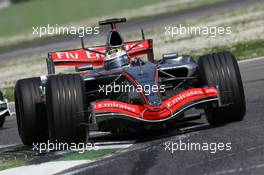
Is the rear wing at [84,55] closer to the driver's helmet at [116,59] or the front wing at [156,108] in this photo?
the driver's helmet at [116,59]

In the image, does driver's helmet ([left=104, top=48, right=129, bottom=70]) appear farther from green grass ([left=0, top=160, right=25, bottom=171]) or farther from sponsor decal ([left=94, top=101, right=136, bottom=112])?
green grass ([left=0, top=160, right=25, bottom=171])

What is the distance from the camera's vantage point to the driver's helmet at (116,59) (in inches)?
434

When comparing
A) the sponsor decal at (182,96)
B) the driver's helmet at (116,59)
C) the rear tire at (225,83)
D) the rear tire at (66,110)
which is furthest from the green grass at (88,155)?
the driver's helmet at (116,59)

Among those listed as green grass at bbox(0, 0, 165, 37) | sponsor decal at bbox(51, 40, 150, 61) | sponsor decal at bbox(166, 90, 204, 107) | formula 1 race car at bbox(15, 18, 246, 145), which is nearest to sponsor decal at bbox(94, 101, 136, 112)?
formula 1 race car at bbox(15, 18, 246, 145)

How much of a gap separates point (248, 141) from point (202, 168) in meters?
1.11

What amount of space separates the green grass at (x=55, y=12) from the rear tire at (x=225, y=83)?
36.7 meters

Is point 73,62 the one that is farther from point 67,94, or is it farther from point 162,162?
point 162,162

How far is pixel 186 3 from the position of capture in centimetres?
4450

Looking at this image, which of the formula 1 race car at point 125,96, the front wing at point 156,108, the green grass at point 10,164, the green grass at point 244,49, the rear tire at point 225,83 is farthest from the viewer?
the green grass at point 244,49

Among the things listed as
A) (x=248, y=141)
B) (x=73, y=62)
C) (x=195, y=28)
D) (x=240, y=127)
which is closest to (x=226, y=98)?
(x=240, y=127)

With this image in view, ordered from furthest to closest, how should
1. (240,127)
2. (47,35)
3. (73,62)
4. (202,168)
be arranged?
1. (47,35)
2. (73,62)
3. (240,127)
4. (202,168)

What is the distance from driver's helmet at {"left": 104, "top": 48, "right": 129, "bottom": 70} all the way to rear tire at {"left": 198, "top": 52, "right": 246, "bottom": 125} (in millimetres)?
1555

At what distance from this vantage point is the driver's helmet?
1102 cm

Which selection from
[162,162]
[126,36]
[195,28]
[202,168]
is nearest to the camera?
[202,168]
